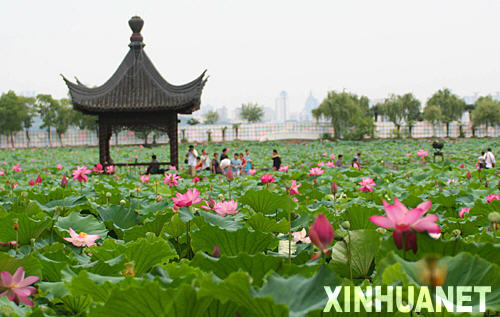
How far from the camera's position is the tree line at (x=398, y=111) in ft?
93.6

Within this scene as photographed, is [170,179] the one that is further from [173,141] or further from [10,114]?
[10,114]

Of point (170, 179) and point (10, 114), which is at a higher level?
point (10, 114)

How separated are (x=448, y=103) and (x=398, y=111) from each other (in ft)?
18.3

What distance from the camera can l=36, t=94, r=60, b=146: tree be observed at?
3969 centimetres

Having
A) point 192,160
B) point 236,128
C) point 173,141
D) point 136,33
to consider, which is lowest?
point 192,160

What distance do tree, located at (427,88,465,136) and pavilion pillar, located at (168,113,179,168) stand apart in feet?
112

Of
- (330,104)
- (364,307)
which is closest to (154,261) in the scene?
(364,307)

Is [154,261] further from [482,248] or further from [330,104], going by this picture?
[330,104]

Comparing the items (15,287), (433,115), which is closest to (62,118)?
(433,115)

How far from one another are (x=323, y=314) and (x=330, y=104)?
30.2 metres

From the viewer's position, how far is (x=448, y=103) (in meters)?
40.0

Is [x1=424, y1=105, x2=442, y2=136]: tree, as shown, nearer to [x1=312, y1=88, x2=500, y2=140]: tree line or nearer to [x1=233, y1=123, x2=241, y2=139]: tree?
[x1=312, y1=88, x2=500, y2=140]: tree line

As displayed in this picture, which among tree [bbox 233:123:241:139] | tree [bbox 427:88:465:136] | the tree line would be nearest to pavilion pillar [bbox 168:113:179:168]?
the tree line

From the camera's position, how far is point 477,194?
116 inches
